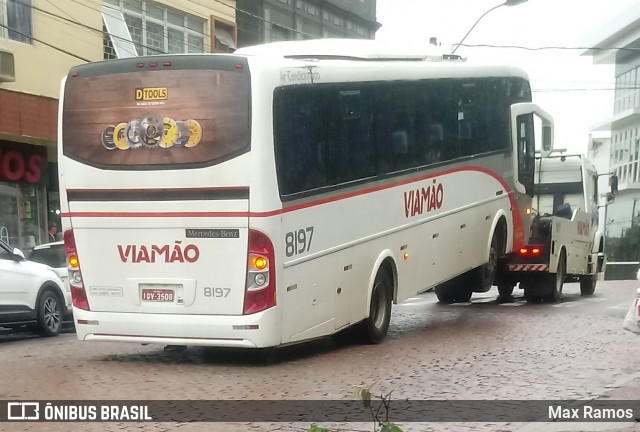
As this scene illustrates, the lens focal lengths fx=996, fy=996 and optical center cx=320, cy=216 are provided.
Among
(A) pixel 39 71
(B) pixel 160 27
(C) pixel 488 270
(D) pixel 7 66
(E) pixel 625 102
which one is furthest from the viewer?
(E) pixel 625 102

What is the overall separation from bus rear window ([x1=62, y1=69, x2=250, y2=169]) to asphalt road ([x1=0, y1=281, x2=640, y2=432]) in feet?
7.22

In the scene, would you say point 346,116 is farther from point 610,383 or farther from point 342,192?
point 610,383

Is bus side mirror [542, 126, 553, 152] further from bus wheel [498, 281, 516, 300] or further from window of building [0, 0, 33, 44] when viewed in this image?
window of building [0, 0, 33, 44]

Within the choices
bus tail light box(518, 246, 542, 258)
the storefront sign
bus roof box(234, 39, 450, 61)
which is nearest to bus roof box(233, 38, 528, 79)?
bus roof box(234, 39, 450, 61)

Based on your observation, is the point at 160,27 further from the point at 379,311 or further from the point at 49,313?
the point at 379,311

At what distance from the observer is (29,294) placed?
1491 cm

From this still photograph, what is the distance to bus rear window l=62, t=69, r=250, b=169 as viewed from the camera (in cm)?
994

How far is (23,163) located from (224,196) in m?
15.2

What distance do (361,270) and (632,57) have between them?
53.9 meters

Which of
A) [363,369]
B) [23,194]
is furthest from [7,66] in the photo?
[363,369]

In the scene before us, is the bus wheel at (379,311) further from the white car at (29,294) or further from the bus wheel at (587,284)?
the bus wheel at (587,284)

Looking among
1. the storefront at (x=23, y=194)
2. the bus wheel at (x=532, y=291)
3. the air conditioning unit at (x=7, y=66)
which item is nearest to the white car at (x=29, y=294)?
the air conditioning unit at (x=7, y=66)

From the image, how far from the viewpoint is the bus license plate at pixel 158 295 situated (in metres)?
10.1

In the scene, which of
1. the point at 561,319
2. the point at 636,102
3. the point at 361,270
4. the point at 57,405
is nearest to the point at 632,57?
the point at 636,102
